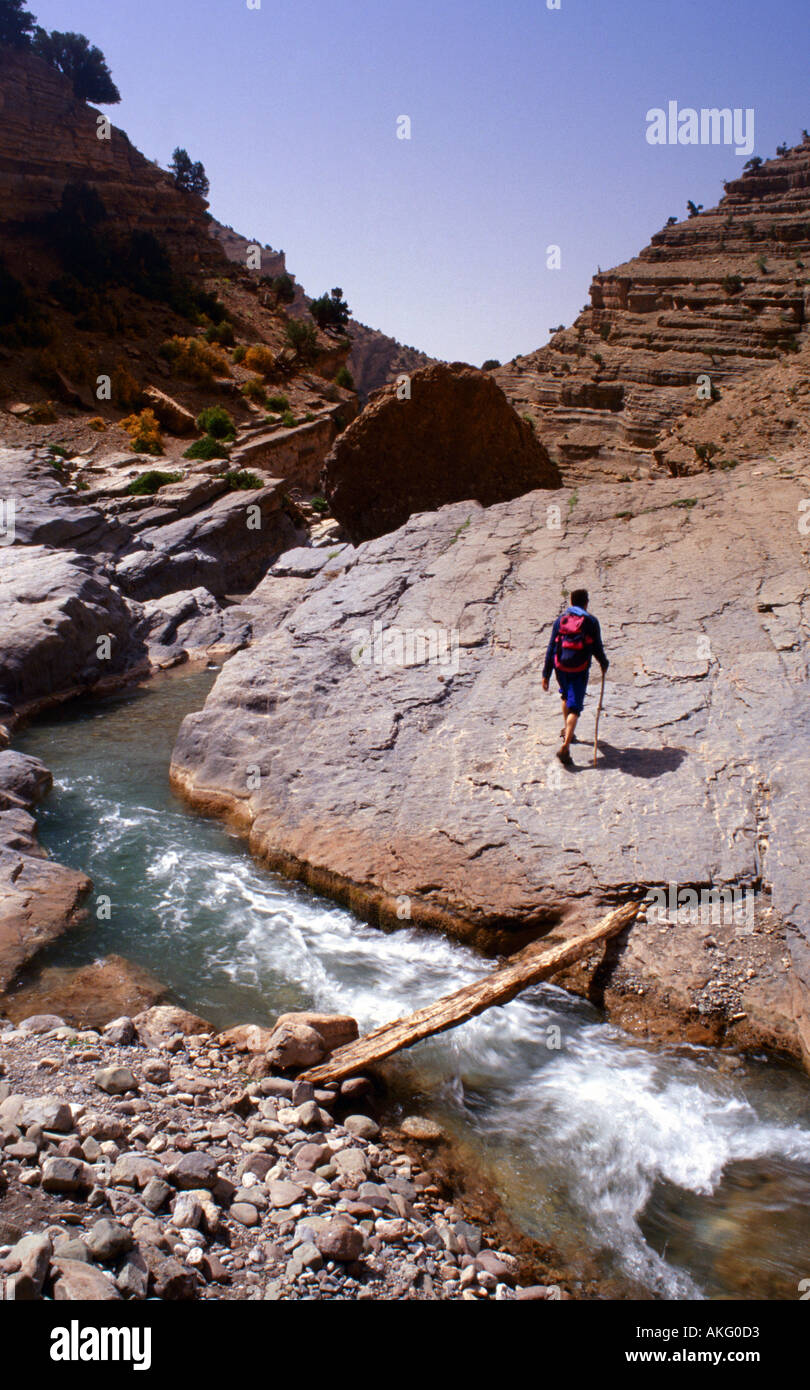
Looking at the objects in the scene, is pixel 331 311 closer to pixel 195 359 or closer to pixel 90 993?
pixel 195 359

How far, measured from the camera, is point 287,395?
39531 millimetres

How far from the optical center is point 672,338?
120 ft

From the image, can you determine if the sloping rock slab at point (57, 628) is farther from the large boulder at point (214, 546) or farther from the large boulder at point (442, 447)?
the large boulder at point (442, 447)

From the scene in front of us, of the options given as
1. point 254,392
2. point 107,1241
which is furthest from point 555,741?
point 254,392

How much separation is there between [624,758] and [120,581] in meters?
14.4

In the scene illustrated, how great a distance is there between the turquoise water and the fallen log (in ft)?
1.44

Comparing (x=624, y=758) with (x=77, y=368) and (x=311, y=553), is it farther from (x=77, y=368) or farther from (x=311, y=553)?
(x=77, y=368)

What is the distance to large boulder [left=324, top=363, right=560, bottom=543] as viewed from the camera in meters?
16.9

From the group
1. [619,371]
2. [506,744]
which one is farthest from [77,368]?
[506,744]

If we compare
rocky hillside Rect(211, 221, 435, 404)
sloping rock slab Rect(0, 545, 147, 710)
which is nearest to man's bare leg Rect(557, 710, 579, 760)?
sloping rock slab Rect(0, 545, 147, 710)

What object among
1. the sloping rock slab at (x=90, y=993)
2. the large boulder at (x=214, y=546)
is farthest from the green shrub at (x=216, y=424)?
the sloping rock slab at (x=90, y=993)

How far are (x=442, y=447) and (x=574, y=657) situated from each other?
1093 cm

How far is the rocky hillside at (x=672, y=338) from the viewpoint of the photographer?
105ft

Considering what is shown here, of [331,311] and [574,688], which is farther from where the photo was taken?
[331,311]
